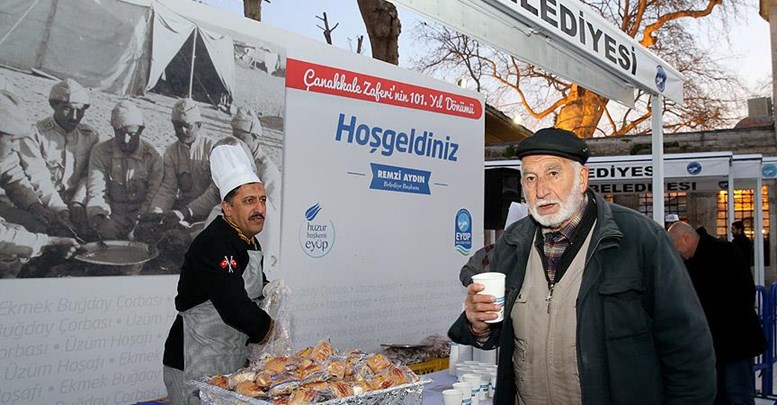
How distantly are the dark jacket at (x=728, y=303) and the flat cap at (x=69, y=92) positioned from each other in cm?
401

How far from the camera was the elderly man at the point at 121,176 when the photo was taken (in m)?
3.88

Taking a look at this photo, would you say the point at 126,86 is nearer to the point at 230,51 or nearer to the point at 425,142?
the point at 230,51

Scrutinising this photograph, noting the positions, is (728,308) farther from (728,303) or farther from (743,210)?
(743,210)

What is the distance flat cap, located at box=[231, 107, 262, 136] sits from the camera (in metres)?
4.68


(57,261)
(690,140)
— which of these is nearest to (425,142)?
(57,261)

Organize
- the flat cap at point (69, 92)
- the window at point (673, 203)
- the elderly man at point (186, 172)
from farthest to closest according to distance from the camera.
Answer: the window at point (673, 203)
the elderly man at point (186, 172)
the flat cap at point (69, 92)

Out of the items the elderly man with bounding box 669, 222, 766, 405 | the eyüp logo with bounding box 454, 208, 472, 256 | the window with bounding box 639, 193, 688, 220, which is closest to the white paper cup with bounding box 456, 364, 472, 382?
the elderly man with bounding box 669, 222, 766, 405

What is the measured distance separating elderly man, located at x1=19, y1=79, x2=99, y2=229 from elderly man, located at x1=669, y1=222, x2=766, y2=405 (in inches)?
146

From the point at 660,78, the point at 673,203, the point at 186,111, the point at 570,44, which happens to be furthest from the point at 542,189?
the point at 673,203

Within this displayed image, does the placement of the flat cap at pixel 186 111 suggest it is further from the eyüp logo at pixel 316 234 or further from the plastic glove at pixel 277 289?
the plastic glove at pixel 277 289

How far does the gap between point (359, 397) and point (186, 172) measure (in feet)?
9.62

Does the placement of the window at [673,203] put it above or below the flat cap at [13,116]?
above

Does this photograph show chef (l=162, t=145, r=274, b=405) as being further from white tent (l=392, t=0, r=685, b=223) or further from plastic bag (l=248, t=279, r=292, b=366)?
white tent (l=392, t=0, r=685, b=223)

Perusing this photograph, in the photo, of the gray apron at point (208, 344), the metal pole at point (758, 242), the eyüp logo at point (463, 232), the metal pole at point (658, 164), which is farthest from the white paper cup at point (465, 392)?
the metal pole at point (758, 242)
